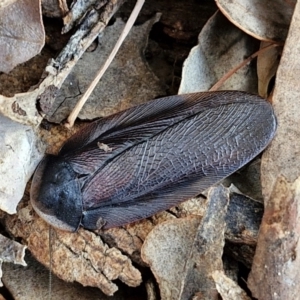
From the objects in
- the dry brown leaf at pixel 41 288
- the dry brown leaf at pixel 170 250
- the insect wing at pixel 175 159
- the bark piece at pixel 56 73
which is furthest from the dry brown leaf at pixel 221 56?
the dry brown leaf at pixel 41 288

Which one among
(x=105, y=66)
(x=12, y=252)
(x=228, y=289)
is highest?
(x=105, y=66)

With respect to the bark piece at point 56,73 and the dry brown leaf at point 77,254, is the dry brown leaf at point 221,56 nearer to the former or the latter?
the bark piece at point 56,73

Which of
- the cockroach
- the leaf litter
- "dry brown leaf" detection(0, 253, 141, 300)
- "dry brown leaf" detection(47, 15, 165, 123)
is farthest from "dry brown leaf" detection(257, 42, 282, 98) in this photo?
"dry brown leaf" detection(0, 253, 141, 300)

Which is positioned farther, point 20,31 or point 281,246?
point 20,31

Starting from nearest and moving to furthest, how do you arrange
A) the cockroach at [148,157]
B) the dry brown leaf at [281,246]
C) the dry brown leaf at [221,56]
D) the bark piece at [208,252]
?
1. the dry brown leaf at [281,246]
2. the bark piece at [208,252]
3. the cockroach at [148,157]
4. the dry brown leaf at [221,56]

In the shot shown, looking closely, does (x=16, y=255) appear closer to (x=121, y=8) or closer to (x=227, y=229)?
(x=227, y=229)

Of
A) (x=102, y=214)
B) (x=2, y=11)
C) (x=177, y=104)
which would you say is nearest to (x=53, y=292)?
(x=102, y=214)

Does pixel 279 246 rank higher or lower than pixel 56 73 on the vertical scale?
lower

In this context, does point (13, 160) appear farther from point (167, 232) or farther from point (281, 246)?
point (281, 246)

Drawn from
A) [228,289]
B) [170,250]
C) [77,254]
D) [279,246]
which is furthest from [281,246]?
[77,254]
